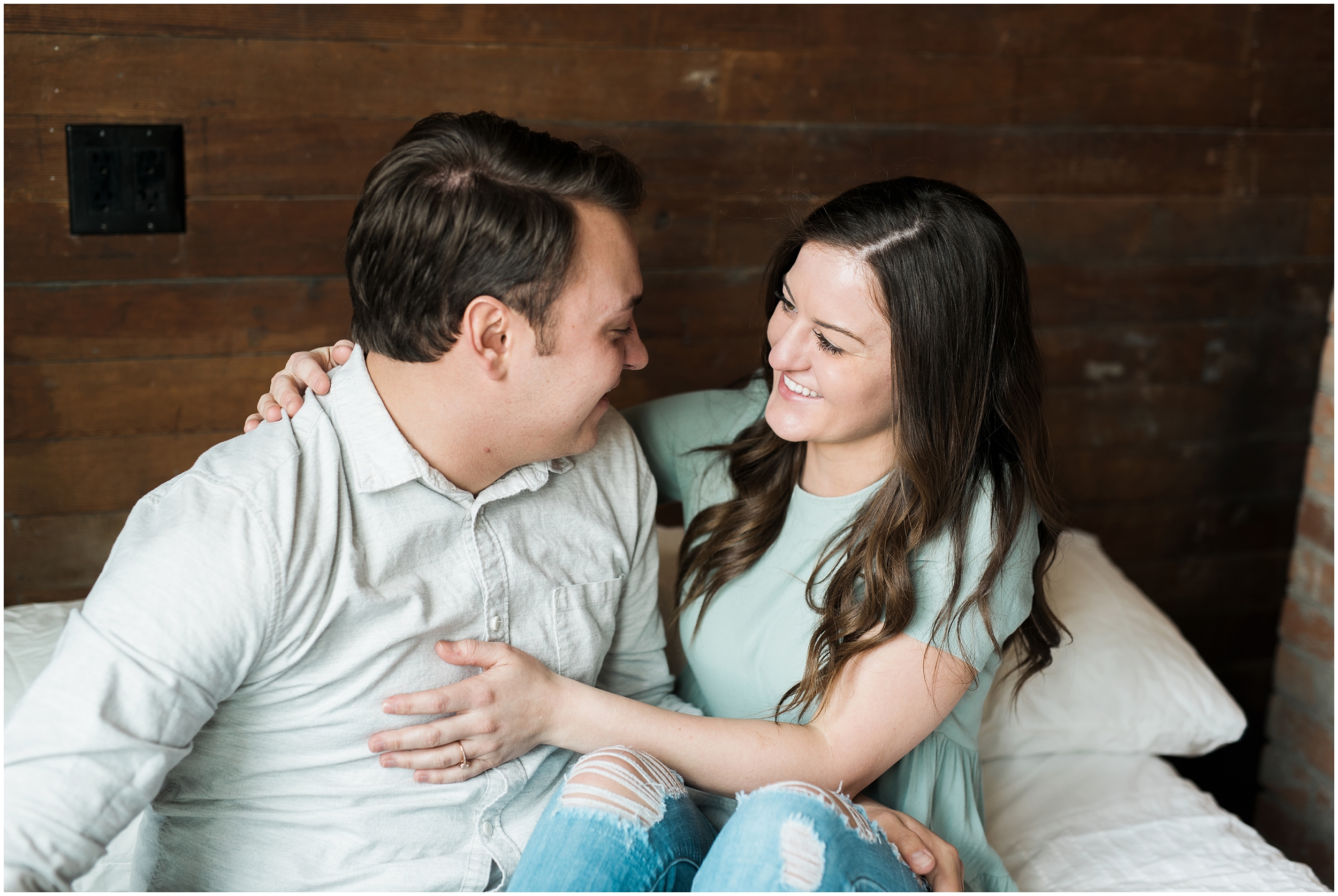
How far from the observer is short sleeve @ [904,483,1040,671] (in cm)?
124

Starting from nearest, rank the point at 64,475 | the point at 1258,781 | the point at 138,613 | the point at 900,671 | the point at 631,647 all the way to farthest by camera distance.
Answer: the point at 138,613 → the point at 900,671 → the point at 631,647 → the point at 64,475 → the point at 1258,781

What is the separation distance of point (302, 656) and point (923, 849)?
0.70 meters

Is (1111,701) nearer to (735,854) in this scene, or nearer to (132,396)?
(735,854)

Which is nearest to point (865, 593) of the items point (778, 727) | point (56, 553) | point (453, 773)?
point (778, 727)

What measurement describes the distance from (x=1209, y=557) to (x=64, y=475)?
2.23 metres

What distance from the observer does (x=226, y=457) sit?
1084 mm

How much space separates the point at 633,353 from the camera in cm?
124

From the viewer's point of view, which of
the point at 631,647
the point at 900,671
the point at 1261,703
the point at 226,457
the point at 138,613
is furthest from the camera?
the point at 1261,703

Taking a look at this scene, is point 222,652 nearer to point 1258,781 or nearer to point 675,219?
point 675,219

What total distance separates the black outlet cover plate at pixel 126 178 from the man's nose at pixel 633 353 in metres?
0.79

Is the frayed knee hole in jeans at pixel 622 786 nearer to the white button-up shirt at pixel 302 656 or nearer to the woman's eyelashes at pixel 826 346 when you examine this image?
the white button-up shirt at pixel 302 656

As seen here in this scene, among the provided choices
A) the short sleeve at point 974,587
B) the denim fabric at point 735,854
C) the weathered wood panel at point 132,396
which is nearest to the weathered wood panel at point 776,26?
the weathered wood panel at point 132,396

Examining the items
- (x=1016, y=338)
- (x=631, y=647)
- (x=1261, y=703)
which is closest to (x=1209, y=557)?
(x=1261, y=703)

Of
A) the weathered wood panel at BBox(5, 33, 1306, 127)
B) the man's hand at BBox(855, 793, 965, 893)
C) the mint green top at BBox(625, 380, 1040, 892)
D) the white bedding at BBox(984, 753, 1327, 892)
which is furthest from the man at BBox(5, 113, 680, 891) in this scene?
the white bedding at BBox(984, 753, 1327, 892)
